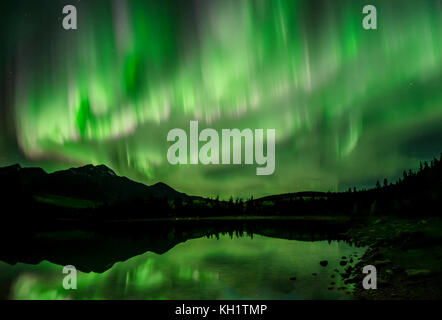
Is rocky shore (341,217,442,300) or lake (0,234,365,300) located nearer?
rocky shore (341,217,442,300)

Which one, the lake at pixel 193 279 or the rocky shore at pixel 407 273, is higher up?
the rocky shore at pixel 407 273

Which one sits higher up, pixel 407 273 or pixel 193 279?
pixel 407 273

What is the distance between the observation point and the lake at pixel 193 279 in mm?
17312

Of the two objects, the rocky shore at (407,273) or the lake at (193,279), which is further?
the lake at (193,279)

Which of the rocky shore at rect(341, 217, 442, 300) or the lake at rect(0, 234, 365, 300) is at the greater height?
the rocky shore at rect(341, 217, 442, 300)

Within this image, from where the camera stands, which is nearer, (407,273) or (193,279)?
(407,273)

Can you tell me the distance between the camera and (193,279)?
2148 centimetres

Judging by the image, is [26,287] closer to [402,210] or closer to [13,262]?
[13,262]

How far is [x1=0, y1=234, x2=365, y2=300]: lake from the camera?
1731cm
